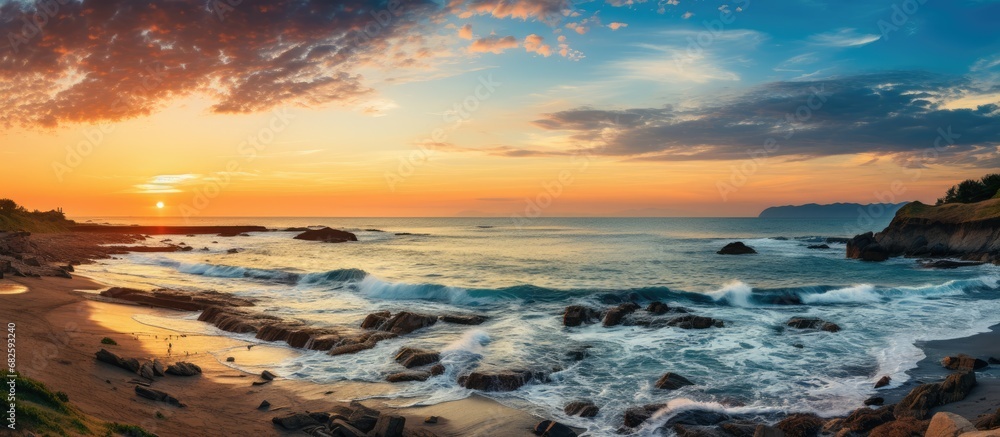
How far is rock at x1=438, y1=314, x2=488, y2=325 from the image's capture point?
2666 centimetres

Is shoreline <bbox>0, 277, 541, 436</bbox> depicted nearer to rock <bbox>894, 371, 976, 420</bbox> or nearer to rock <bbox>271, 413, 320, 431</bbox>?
rock <bbox>271, 413, 320, 431</bbox>

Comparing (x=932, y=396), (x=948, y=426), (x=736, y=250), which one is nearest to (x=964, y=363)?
(x=932, y=396)

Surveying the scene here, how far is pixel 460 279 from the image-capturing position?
143 feet

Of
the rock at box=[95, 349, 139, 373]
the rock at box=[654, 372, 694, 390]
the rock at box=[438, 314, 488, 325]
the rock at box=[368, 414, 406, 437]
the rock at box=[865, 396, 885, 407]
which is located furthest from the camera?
the rock at box=[438, 314, 488, 325]

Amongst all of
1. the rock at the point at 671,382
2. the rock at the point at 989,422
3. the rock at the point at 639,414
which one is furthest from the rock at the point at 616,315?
the rock at the point at 989,422

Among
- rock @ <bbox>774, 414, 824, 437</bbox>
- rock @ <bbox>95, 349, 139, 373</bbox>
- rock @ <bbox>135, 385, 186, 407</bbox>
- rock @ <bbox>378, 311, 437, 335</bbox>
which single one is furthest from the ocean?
rock @ <bbox>135, 385, 186, 407</bbox>

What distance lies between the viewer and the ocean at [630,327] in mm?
15805

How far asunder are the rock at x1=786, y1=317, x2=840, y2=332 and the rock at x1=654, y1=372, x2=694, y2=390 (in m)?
11.8

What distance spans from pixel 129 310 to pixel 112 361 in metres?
14.6

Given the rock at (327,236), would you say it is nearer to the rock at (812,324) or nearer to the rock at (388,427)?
the rock at (812,324)

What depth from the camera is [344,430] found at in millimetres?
11555

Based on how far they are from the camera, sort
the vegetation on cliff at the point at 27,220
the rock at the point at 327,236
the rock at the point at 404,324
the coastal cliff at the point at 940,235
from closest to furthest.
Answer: the rock at the point at 404,324 < the coastal cliff at the point at 940,235 < the vegetation on cliff at the point at 27,220 < the rock at the point at 327,236

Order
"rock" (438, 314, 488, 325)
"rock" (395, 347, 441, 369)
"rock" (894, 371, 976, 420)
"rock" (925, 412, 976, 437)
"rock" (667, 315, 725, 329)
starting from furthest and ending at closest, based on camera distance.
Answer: "rock" (438, 314, 488, 325) < "rock" (667, 315, 725, 329) < "rock" (395, 347, 441, 369) < "rock" (894, 371, 976, 420) < "rock" (925, 412, 976, 437)

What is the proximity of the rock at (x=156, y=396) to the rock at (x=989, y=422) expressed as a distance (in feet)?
59.0
